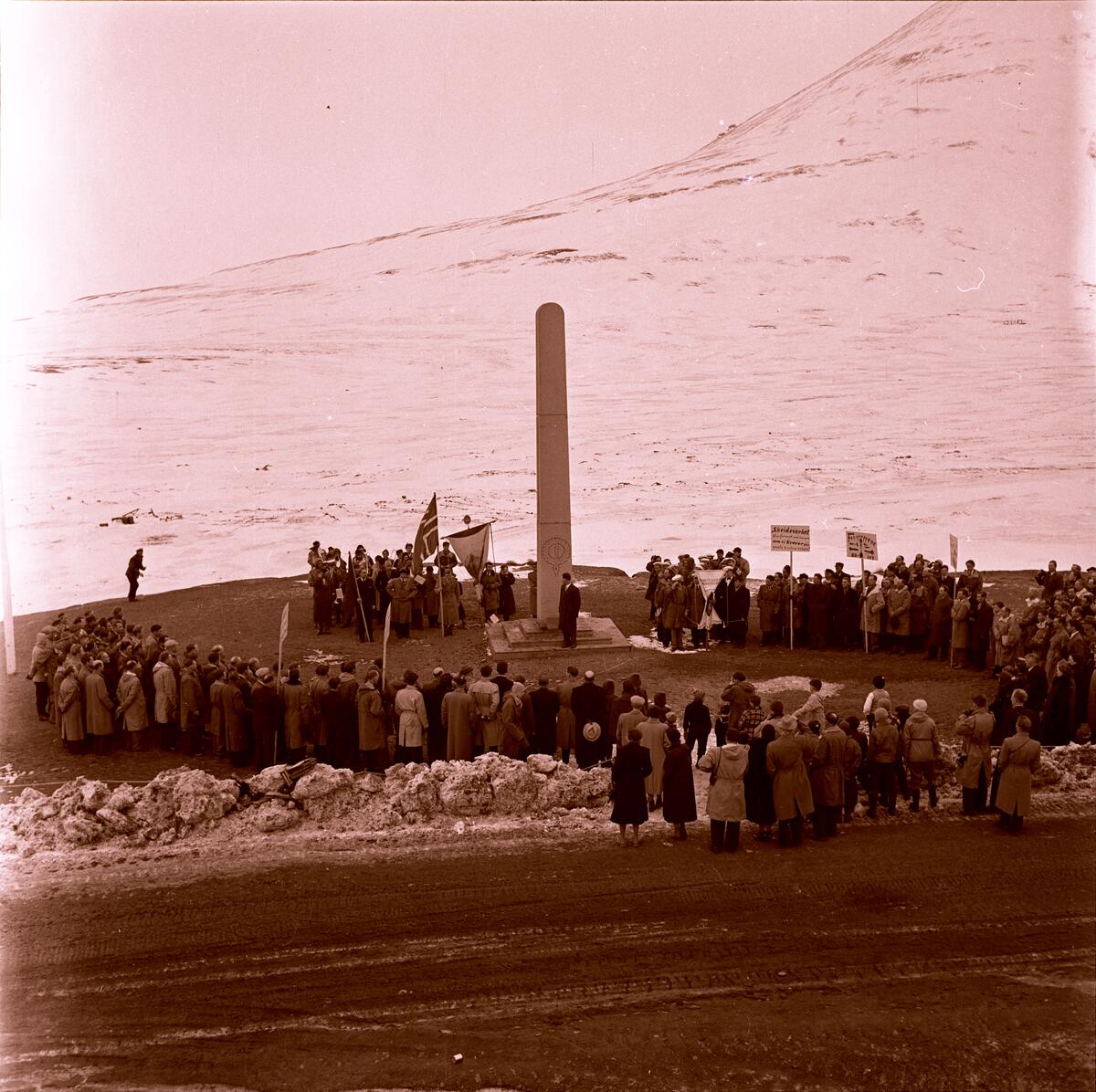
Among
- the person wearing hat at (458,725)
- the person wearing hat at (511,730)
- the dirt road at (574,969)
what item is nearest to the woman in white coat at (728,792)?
the dirt road at (574,969)

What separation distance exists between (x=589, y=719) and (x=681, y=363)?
5148cm

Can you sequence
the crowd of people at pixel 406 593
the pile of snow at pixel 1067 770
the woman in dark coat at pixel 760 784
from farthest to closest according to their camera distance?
the crowd of people at pixel 406 593
the pile of snow at pixel 1067 770
the woman in dark coat at pixel 760 784

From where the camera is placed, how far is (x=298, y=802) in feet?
44.4

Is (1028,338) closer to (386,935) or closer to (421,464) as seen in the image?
(421,464)

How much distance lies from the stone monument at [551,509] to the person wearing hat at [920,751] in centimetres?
897

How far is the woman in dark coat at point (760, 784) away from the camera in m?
12.7

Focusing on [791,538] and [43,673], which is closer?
[43,673]

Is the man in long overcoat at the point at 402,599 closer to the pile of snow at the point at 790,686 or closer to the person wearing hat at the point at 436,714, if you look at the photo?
the pile of snow at the point at 790,686

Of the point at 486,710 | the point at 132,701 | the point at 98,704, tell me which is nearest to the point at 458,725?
the point at 486,710

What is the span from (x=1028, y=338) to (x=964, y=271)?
9810 mm

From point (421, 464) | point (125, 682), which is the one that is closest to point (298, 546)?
point (421, 464)

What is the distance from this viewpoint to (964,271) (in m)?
76.3

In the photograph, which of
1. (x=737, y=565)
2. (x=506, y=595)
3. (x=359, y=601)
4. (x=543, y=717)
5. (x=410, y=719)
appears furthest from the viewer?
(x=506, y=595)

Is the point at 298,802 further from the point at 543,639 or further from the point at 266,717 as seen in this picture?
the point at 543,639
